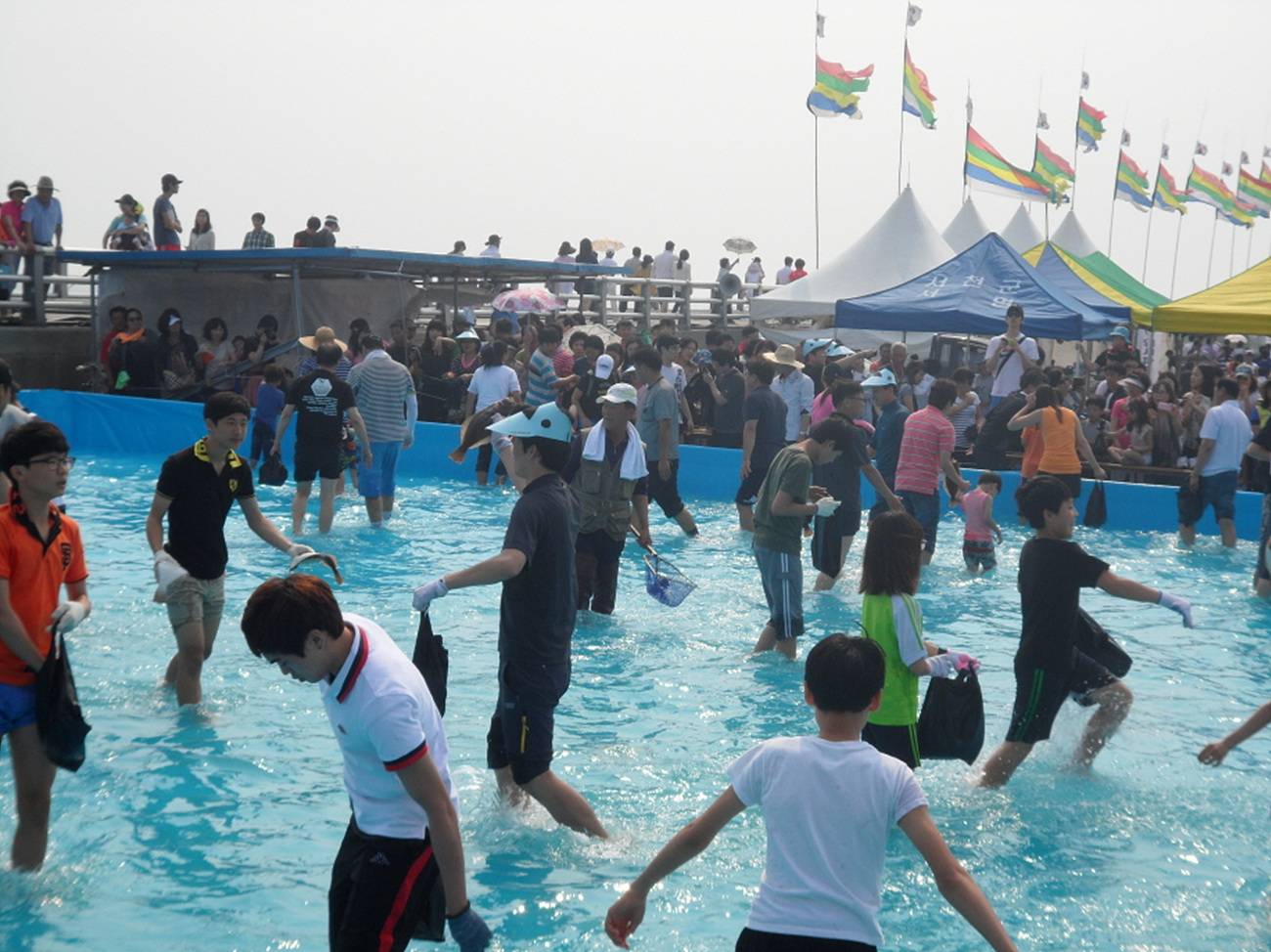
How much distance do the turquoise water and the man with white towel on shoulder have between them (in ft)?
1.97

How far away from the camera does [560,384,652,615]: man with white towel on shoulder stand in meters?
8.67

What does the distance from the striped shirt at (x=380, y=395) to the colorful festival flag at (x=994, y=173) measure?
20.7m

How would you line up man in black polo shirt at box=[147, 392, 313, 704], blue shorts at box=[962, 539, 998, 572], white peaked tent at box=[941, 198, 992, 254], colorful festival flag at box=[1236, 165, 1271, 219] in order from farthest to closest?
colorful festival flag at box=[1236, 165, 1271, 219], white peaked tent at box=[941, 198, 992, 254], blue shorts at box=[962, 539, 998, 572], man in black polo shirt at box=[147, 392, 313, 704]

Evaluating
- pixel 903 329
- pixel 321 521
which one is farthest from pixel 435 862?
pixel 903 329

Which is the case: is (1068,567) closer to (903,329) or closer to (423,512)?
(423,512)

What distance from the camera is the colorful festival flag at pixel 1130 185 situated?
134 ft

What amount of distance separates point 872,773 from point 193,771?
4.14 metres

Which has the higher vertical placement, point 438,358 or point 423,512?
point 438,358

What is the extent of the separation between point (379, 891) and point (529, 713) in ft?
5.43

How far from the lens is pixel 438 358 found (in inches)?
750

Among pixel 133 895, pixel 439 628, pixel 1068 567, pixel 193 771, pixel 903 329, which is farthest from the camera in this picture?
pixel 903 329

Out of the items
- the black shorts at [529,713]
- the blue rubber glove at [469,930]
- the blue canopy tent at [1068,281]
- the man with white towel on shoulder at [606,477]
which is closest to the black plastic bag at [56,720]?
the black shorts at [529,713]

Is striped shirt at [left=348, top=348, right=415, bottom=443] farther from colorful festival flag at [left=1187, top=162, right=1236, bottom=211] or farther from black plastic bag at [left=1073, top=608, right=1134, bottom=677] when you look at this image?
colorful festival flag at [left=1187, top=162, right=1236, bottom=211]

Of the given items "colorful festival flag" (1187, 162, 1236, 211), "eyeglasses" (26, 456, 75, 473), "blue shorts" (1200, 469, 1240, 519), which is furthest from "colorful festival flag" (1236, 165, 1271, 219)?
"eyeglasses" (26, 456, 75, 473)
